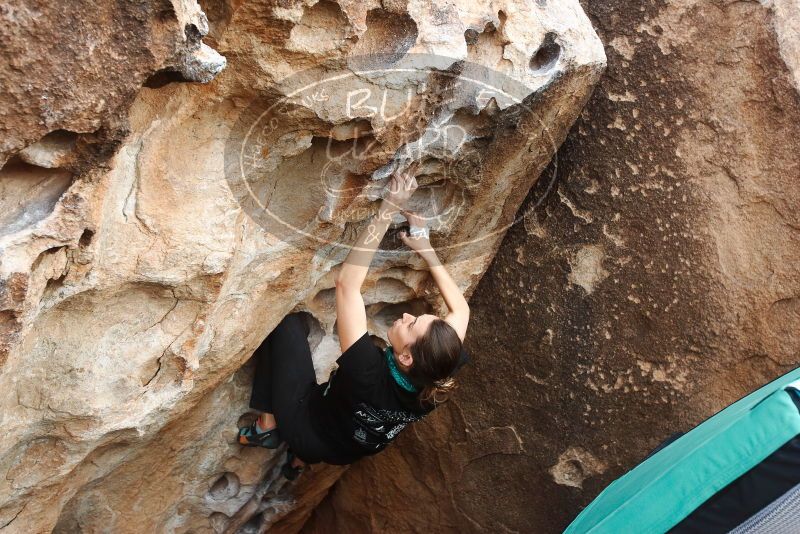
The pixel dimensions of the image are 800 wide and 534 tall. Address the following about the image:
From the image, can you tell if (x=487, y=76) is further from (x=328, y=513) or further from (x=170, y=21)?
(x=328, y=513)

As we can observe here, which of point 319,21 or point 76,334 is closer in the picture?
point 319,21

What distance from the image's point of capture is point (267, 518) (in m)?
2.42

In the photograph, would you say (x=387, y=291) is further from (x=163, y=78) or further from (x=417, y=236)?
(x=163, y=78)

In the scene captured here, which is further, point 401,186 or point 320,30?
point 401,186

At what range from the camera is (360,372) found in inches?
65.9

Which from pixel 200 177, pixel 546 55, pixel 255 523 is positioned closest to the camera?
pixel 200 177

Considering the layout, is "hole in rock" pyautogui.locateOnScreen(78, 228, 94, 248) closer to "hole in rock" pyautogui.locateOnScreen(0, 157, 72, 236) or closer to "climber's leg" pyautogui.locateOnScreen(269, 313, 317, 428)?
"hole in rock" pyautogui.locateOnScreen(0, 157, 72, 236)

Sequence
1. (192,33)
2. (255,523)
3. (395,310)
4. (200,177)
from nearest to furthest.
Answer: (192,33) < (200,177) < (395,310) < (255,523)

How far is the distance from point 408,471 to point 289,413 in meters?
0.62

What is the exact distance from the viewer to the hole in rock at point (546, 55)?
1569 mm

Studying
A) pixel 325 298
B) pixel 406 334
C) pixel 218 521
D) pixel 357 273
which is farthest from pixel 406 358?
pixel 218 521

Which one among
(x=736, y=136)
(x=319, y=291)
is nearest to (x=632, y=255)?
(x=736, y=136)

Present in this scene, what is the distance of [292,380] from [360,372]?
266 mm

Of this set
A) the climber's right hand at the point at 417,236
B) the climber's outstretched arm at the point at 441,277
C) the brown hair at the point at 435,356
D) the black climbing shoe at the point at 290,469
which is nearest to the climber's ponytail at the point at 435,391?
the brown hair at the point at 435,356
